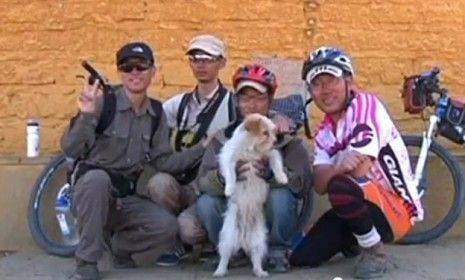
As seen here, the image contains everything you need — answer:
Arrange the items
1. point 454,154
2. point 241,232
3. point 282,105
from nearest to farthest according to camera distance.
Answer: point 241,232
point 282,105
point 454,154

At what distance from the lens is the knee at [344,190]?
21.4 ft

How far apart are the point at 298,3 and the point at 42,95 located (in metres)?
2.02

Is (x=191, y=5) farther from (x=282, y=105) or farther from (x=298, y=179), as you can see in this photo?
(x=298, y=179)

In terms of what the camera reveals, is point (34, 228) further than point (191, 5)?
No

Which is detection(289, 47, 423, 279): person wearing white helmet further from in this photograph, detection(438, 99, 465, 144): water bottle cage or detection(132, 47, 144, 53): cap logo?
detection(438, 99, 465, 144): water bottle cage

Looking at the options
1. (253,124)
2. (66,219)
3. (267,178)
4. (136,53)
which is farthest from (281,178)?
(66,219)

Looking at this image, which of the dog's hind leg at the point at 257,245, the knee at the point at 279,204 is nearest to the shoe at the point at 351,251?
the knee at the point at 279,204

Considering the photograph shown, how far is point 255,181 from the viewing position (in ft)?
22.0

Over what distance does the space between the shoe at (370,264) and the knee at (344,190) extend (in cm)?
37

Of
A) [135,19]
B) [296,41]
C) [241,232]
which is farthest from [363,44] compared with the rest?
[241,232]

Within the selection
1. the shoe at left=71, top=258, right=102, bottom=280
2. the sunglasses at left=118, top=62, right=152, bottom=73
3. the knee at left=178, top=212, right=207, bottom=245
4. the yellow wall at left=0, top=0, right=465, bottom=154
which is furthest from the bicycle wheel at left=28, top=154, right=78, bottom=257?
the sunglasses at left=118, top=62, right=152, bottom=73

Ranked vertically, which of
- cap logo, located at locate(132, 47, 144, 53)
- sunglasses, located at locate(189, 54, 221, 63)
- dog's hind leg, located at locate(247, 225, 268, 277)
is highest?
cap logo, located at locate(132, 47, 144, 53)

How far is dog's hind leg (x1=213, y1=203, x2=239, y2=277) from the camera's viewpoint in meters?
6.68

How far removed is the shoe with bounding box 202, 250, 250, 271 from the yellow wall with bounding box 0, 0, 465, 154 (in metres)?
1.72
